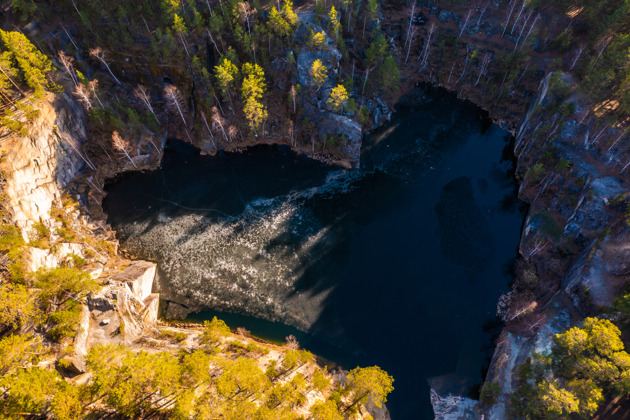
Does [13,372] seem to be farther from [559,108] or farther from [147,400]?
[559,108]

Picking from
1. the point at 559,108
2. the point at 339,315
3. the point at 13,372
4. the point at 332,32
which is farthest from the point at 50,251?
the point at 559,108

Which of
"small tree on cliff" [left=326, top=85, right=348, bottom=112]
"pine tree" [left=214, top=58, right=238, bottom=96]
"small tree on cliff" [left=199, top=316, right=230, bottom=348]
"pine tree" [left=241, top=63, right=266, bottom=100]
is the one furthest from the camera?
"small tree on cliff" [left=326, top=85, right=348, bottom=112]

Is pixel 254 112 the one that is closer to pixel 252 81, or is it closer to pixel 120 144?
pixel 252 81

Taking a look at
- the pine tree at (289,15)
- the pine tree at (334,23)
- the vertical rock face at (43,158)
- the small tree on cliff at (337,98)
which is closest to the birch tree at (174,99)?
the vertical rock face at (43,158)

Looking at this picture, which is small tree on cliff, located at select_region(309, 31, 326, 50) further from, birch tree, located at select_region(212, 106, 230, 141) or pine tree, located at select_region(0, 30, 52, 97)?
pine tree, located at select_region(0, 30, 52, 97)

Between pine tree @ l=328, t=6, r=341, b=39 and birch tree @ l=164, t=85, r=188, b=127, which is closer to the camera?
birch tree @ l=164, t=85, r=188, b=127

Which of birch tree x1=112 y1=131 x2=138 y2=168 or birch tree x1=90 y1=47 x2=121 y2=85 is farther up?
birch tree x1=90 y1=47 x2=121 y2=85

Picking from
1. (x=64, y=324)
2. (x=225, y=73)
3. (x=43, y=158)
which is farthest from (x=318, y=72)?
(x=64, y=324)

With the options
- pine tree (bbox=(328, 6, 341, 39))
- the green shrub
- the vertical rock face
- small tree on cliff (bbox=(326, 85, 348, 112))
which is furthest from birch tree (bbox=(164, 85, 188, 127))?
the green shrub
